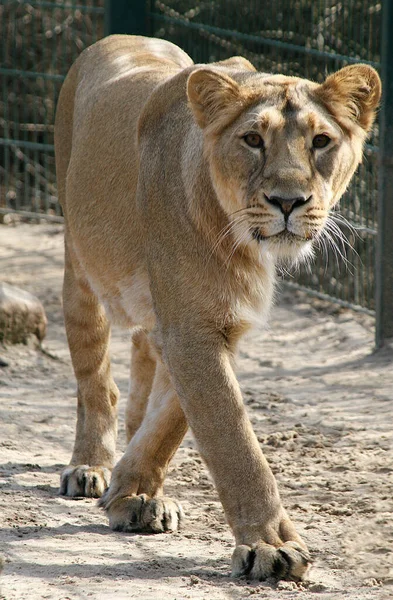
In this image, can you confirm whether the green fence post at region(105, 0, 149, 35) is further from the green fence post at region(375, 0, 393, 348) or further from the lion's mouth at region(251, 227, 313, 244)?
the lion's mouth at region(251, 227, 313, 244)

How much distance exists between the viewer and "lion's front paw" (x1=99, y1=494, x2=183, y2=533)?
402cm

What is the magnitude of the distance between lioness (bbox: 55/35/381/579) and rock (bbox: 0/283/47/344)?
1.72 m

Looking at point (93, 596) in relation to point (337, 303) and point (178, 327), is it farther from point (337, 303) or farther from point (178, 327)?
point (337, 303)

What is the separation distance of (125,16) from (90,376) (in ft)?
13.7

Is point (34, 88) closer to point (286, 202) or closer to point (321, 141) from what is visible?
point (321, 141)

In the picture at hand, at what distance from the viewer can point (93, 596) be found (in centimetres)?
332

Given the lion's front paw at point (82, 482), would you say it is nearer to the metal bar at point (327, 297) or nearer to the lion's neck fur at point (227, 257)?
the lion's neck fur at point (227, 257)

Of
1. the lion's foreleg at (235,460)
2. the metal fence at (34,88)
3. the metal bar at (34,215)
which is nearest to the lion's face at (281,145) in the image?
the lion's foreleg at (235,460)

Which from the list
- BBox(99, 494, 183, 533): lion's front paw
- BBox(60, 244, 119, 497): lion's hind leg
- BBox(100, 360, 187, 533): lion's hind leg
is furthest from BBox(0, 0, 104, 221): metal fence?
BBox(99, 494, 183, 533): lion's front paw

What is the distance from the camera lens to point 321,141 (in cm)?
365

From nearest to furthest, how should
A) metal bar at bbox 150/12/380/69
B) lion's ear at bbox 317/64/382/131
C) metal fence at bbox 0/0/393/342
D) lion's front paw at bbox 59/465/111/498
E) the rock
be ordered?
lion's ear at bbox 317/64/382/131
lion's front paw at bbox 59/465/111/498
the rock
metal bar at bbox 150/12/380/69
metal fence at bbox 0/0/393/342

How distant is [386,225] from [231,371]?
117 inches

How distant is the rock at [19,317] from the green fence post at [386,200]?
1.86 m

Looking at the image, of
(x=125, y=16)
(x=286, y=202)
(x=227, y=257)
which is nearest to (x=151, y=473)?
(x=227, y=257)
